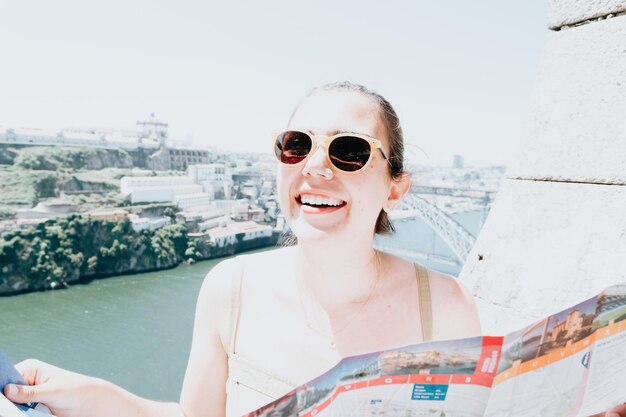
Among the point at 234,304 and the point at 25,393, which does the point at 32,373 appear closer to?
the point at 25,393

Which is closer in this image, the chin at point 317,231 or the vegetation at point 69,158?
the chin at point 317,231

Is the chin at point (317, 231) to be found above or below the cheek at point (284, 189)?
below

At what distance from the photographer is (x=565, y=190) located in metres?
0.73

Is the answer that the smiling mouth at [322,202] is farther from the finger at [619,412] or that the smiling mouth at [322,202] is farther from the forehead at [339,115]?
the finger at [619,412]

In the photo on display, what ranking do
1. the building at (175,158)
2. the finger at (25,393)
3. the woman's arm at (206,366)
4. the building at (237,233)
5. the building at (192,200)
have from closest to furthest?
the finger at (25,393) → the woman's arm at (206,366) → the building at (237,233) → the building at (192,200) → the building at (175,158)

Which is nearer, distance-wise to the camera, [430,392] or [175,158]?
[430,392]

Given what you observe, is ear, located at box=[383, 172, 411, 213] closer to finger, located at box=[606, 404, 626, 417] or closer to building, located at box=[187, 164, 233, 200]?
finger, located at box=[606, 404, 626, 417]

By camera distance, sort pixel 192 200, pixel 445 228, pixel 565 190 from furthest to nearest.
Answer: pixel 192 200
pixel 445 228
pixel 565 190

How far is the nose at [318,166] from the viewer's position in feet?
1.54

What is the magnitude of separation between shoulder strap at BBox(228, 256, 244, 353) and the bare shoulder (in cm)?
20

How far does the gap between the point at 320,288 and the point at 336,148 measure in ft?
0.48

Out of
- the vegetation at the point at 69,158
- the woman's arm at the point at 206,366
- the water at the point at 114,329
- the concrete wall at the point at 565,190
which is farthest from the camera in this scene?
the vegetation at the point at 69,158

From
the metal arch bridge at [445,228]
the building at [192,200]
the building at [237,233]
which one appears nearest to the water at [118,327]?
the metal arch bridge at [445,228]

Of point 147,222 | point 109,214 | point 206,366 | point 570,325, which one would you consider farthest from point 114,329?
point 570,325
